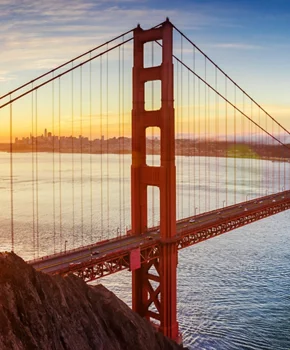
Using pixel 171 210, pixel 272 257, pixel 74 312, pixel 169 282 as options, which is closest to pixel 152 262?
pixel 169 282

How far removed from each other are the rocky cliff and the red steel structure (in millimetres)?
3284

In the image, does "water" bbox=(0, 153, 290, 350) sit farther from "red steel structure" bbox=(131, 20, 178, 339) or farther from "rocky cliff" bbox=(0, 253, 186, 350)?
"rocky cliff" bbox=(0, 253, 186, 350)

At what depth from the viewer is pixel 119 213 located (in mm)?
60594

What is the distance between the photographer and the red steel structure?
2341 centimetres

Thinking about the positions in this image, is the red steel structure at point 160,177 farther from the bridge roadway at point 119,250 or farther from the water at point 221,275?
the water at point 221,275

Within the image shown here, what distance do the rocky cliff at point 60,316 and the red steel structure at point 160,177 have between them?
3284 mm

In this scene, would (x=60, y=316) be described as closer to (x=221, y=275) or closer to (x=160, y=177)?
(x=160, y=177)

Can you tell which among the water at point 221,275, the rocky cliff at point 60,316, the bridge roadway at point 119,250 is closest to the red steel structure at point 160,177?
the bridge roadway at point 119,250

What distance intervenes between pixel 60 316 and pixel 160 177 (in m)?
9.77

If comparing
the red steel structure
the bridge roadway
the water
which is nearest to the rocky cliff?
the bridge roadway

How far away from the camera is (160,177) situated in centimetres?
2373

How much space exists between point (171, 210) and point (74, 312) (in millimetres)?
8279

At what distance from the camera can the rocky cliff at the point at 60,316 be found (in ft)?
44.8

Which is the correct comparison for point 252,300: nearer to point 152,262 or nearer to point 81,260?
point 152,262
